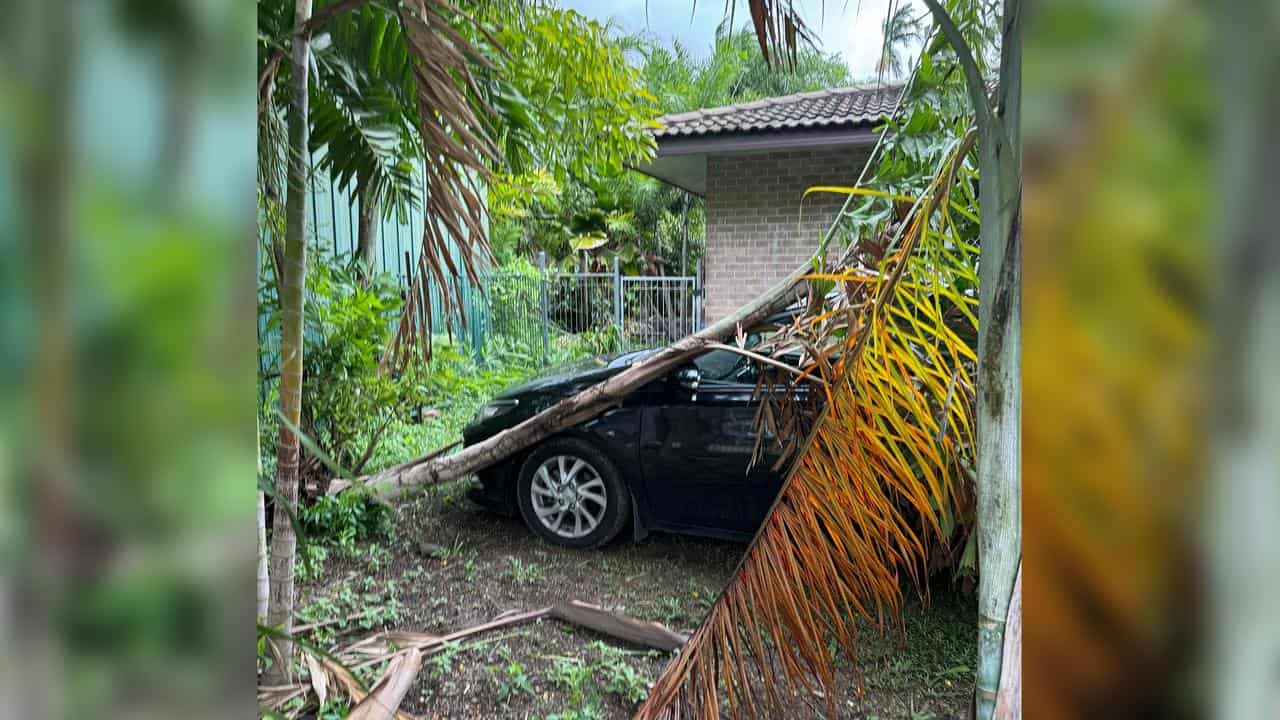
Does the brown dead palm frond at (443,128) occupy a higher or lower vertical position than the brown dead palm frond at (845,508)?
higher

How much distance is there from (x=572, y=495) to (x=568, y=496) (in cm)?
3

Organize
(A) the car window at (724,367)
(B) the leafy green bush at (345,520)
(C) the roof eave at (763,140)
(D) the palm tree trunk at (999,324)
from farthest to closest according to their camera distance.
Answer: (C) the roof eave at (763,140)
(B) the leafy green bush at (345,520)
(A) the car window at (724,367)
(D) the palm tree trunk at (999,324)

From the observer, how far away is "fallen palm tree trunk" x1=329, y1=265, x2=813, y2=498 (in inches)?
164

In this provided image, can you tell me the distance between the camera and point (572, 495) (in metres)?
4.87

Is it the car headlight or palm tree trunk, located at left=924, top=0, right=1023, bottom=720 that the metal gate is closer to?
the car headlight

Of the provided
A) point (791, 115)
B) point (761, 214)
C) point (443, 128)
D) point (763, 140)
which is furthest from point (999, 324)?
point (761, 214)

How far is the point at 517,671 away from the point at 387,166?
2.39 metres

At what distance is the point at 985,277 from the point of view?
3.62ft

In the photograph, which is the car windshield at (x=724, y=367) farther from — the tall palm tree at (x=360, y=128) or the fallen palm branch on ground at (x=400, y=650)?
the tall palm tree at (x=360, y=128)

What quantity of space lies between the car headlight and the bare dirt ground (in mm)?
776

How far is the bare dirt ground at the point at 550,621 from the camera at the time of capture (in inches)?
123
